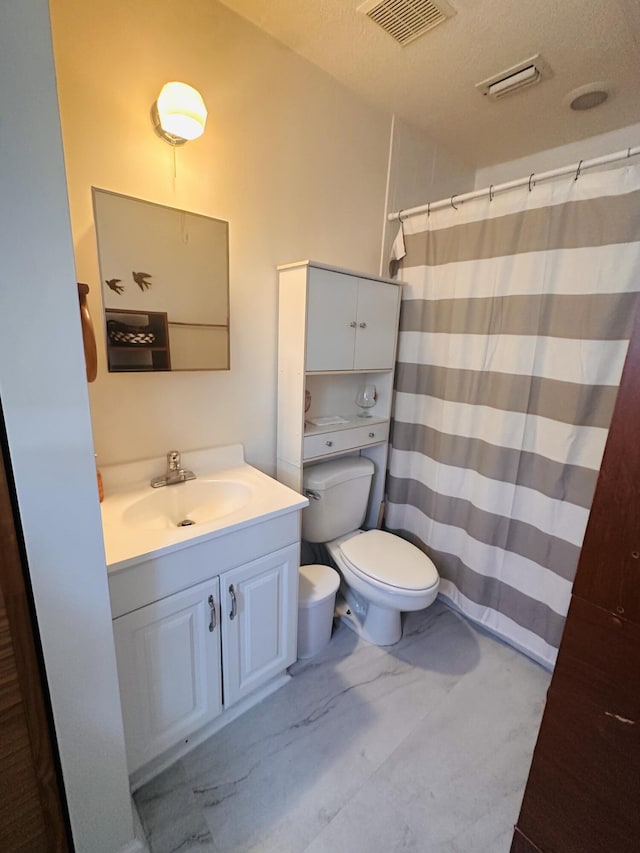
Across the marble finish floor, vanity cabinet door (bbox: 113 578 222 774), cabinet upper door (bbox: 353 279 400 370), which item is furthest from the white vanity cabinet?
cabinet upper door (bbox: 353 279 400 370)

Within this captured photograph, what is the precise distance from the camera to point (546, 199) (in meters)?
1.44

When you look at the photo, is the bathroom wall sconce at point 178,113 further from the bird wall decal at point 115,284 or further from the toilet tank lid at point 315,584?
the toilet tank lid at point 315,584

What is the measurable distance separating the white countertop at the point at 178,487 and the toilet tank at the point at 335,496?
1.08 feet

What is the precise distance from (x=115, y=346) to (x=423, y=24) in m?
1.52

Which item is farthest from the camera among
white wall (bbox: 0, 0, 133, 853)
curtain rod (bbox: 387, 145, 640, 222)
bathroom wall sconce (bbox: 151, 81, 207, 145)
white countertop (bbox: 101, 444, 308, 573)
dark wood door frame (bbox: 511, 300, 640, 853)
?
curtain rod (bbox: 387, 145, 640, 222)

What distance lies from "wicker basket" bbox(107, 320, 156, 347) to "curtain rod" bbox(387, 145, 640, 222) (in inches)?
54.4

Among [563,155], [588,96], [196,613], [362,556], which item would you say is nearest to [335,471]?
[362,556]

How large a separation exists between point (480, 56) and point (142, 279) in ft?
5.01

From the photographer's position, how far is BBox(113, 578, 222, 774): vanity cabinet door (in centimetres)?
102

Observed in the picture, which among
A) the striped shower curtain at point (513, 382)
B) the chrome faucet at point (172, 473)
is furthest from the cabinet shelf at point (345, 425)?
the chrome faucet at point (172, 473)

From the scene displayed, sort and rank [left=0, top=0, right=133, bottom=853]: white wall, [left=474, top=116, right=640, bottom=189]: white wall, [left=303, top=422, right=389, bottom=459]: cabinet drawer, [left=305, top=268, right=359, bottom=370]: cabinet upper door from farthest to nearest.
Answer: [left=474, top=116, right=640, bottom=189]: white wall
[left=303, top=422, right=389, bottom=459]: cabinet drawer
[left=305, top=268, right=359, bottom=370]: cabinet upper door
[left=0, top=0, right=133, bottom=853]: white wall

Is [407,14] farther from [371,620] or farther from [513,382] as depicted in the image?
[371,620]

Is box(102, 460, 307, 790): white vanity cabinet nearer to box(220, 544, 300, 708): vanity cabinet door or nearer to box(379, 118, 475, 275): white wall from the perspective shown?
box(220, 544, 300, 708): vanity cabinet door

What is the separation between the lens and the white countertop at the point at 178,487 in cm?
100
